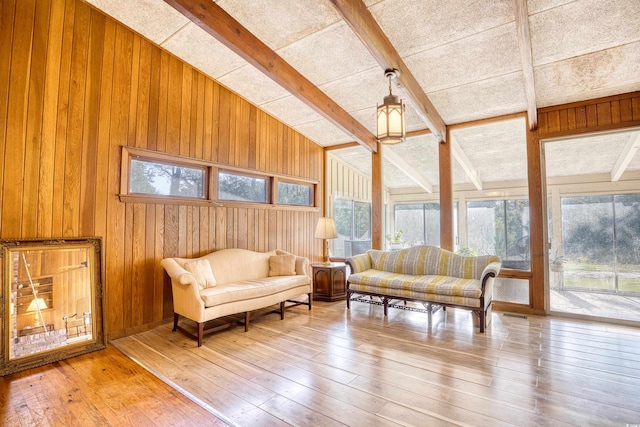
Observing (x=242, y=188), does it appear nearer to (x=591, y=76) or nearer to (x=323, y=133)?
(x=323, y=133)

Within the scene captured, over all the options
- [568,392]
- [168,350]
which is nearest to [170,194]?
[168,350]

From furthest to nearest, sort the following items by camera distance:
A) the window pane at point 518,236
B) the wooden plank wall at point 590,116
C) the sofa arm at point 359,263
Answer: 1. the sofa arm at point 359,263
2. the window pane at point 518,236
3. the wooden plank wall at point 590,116

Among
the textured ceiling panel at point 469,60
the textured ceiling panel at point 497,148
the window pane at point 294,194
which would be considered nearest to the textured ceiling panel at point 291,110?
the window pane at point 294,194

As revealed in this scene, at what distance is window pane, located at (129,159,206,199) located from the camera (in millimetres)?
3555

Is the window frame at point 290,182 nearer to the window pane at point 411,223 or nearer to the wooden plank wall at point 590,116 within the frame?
the window pane at point 411,223

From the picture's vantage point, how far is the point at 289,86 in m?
3.81

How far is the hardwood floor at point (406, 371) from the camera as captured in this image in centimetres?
195

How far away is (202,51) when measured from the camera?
12.2ft

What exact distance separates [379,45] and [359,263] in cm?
291

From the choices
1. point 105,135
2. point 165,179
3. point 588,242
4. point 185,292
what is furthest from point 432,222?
point 105,135

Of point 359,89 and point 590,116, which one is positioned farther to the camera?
point 359,89

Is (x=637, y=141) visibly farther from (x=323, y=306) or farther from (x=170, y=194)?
(x=170, y=194)

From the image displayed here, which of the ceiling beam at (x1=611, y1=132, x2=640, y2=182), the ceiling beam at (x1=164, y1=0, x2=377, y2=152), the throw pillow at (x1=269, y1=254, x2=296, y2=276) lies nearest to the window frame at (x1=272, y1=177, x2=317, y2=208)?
the throw pillow at (x1=269, y1=254, x2=296, y2=276)

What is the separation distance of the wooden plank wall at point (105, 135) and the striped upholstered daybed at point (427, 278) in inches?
78.5
